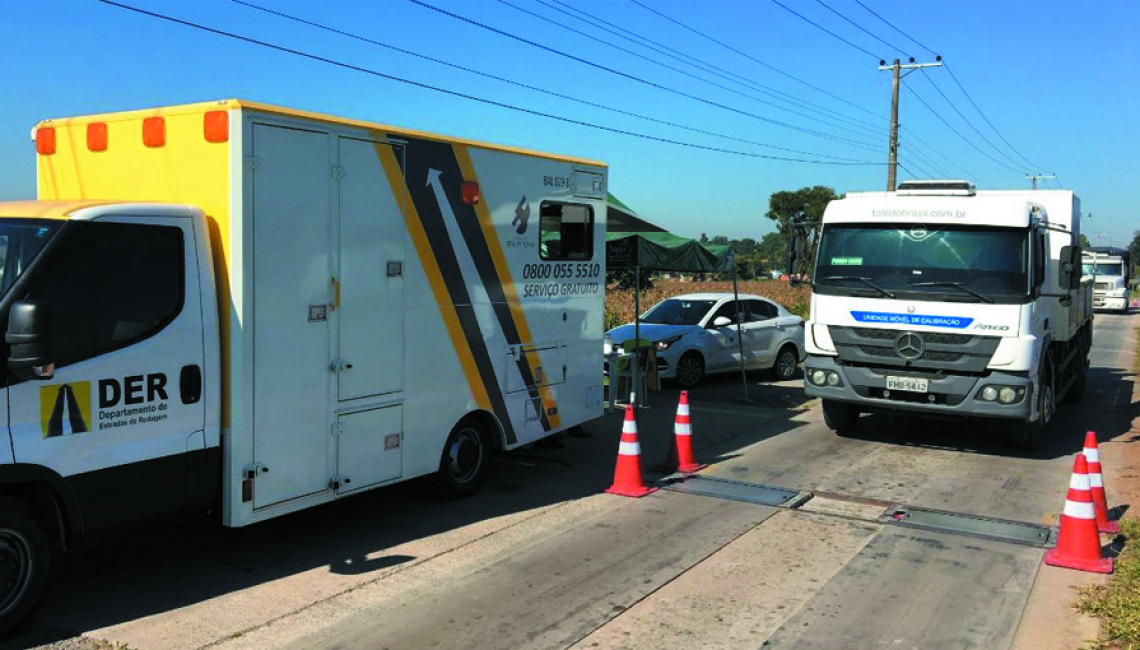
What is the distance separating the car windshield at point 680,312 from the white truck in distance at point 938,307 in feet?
15.7

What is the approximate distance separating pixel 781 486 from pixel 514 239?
3.31 metres

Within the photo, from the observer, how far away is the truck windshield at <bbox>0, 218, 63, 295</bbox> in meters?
4.50

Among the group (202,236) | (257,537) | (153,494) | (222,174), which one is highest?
(222,174)

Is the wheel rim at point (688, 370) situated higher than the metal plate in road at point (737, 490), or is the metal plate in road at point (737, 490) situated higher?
the wheel rim at point (688, 370)

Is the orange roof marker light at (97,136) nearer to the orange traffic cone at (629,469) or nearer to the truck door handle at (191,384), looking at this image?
the truck door handle at (191,384)

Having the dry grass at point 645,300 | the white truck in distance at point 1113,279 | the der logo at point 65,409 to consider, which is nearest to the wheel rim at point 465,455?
the der logo at point 65,409

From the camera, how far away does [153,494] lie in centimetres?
500

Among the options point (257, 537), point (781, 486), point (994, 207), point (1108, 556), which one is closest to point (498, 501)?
point (257, 537)

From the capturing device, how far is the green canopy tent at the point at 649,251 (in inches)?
466

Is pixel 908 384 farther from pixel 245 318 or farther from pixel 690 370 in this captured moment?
pixel 245 318

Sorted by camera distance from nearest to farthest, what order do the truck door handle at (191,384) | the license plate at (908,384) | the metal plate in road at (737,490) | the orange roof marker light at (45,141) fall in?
1. the truck door handle at (191,384)
2. the orange roof marker light at (45,141)
3. the metal plate in road at (737,490)
4. the license plate at (908,384)

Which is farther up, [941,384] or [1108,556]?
[941,384]

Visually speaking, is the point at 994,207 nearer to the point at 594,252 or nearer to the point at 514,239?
the point at 594,252

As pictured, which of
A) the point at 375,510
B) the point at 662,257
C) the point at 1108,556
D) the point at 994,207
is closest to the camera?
the point at 1108,556
